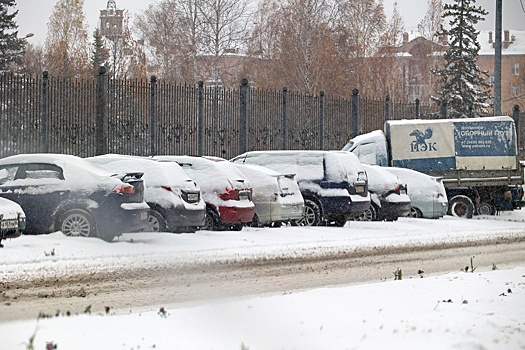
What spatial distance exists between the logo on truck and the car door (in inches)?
549

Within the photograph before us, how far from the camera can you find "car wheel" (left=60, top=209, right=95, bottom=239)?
16.4 metres

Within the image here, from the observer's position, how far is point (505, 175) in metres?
27.7

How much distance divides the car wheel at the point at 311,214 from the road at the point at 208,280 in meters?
4.60

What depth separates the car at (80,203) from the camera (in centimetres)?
1639

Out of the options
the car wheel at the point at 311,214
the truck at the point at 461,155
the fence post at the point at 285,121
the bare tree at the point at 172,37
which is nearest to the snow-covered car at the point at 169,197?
the car wheel at the point at 311,214

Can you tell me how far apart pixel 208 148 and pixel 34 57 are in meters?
33.2

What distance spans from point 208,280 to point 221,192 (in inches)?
264

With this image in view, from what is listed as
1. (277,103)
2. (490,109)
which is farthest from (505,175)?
(490,109)

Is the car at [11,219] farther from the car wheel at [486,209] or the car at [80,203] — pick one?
the car wheel at [486,209]

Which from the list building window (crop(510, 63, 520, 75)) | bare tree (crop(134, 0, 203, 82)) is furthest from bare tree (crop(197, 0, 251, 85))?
building window (crop(510, 63, 520, 75))

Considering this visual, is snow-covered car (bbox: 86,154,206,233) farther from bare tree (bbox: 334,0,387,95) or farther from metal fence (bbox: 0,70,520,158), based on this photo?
bare tree (bbox: 334,0,387,95)

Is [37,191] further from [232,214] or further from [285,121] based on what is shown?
[285,121]

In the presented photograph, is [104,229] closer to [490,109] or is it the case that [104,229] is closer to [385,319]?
[385,319]

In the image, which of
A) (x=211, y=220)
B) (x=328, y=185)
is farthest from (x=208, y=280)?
(x=328, y=185)
